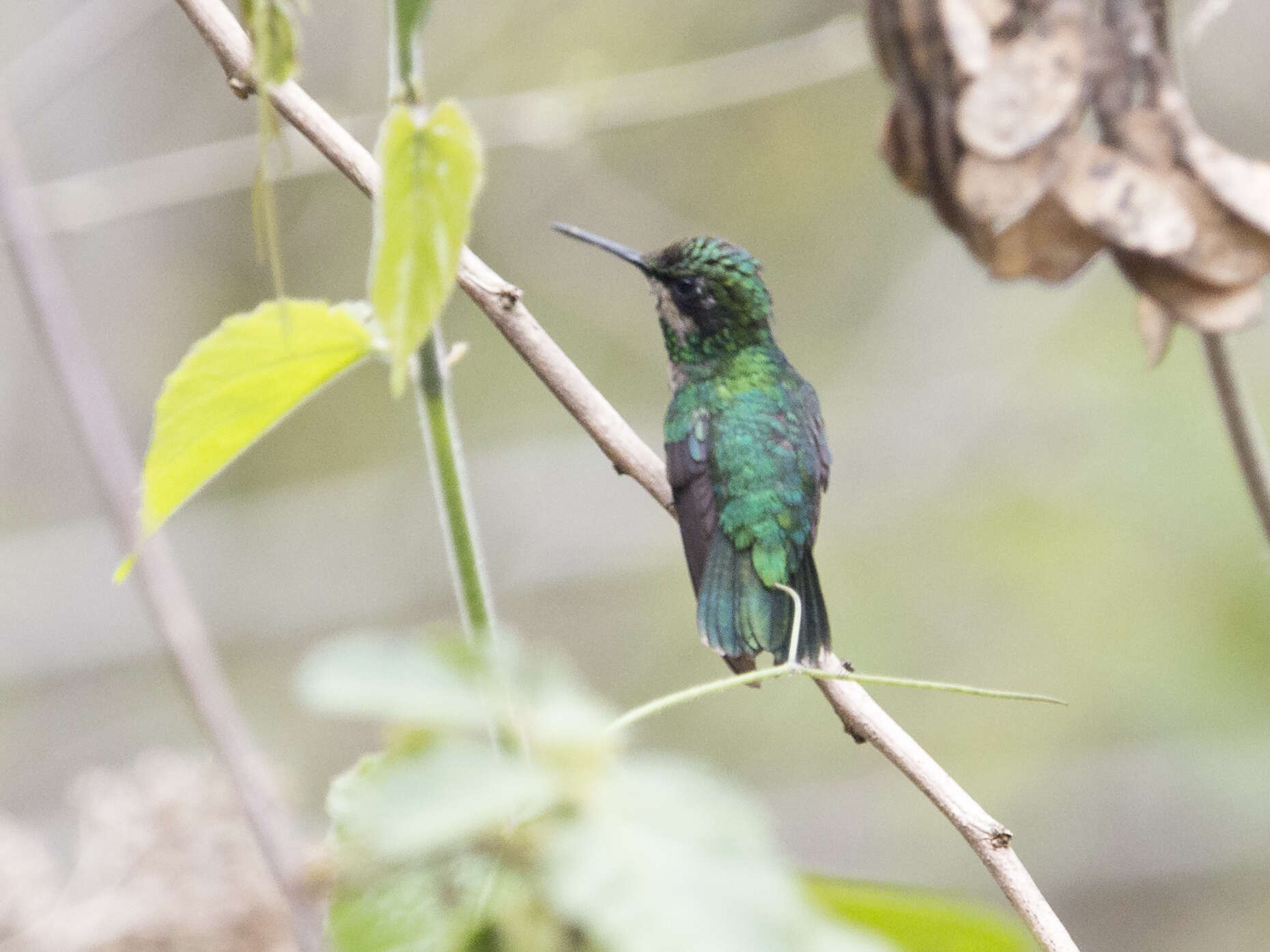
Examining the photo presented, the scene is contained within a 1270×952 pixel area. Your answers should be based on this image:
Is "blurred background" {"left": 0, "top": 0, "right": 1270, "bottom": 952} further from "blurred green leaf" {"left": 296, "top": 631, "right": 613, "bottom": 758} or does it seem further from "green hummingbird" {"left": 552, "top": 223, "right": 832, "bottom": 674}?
"blurred green leaf" {"left": 296, "top": 631, "right": 613, "bottom": 758}

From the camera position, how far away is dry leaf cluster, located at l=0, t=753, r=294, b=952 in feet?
6.17

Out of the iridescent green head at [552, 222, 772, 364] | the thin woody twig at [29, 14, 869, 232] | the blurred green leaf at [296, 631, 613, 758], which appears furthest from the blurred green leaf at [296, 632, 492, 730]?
the thin woody twig at [29, 14, 869, 232]

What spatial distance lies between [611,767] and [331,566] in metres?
6.63

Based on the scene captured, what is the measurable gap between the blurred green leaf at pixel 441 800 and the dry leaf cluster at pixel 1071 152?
0.60m

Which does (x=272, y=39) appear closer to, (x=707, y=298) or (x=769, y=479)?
(x=769, y=479)

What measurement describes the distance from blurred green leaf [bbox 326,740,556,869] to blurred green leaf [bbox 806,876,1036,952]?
10 centimetres

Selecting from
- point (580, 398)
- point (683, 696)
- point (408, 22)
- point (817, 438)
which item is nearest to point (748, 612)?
point (817, 438)

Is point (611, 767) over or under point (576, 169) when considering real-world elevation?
under

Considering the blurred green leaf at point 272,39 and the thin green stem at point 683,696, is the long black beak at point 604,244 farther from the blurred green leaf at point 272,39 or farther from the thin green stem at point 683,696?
the blurred green leaf at point 272,39

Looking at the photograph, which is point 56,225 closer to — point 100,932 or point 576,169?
point 100,932

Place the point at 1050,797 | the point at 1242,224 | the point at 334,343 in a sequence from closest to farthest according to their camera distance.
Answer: the point at 334,343, the point at 1242,224, the point at 1050,797

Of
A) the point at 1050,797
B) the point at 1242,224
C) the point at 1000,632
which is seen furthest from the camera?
the point at 1000,632

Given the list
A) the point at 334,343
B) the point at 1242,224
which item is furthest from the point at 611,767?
the point at 1242,224

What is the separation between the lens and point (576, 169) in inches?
248
